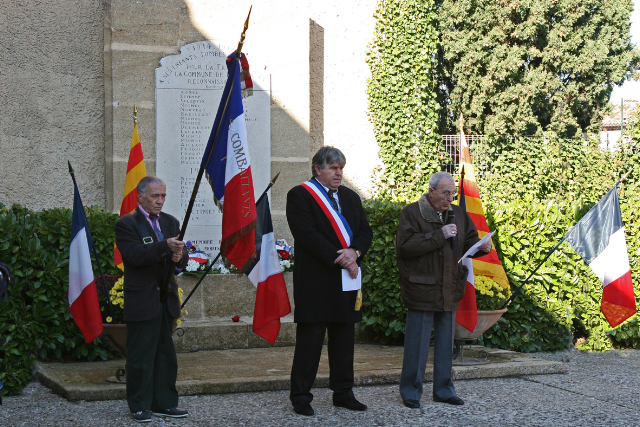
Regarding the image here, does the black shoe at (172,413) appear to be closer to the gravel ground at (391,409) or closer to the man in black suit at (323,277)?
the gravel ground at (391,409)

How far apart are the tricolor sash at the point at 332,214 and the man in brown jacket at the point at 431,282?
0.45m

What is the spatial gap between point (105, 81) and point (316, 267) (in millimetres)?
4890

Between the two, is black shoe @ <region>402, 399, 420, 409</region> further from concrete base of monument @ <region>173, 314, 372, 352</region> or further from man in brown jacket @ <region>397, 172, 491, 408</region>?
concrete base of monument @ <region>173, 314, 372, 352</region>

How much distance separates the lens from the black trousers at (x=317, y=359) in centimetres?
463

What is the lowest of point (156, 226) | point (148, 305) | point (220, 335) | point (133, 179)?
point (220, 335)

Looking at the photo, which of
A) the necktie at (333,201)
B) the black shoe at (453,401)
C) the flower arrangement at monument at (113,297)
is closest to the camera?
the necktie at (333,201)

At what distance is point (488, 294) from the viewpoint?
21.0ft

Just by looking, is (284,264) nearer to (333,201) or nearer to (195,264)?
(195,264)

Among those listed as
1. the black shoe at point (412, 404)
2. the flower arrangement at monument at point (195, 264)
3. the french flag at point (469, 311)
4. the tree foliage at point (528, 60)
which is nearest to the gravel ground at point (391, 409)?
the black shoe at point (412, 404)

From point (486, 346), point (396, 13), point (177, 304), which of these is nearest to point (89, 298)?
point (177, 304)

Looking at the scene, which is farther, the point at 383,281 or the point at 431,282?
the point at 383,281

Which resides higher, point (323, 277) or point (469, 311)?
point (323, 277)

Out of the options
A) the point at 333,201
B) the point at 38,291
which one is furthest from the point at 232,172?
the point at 38,291

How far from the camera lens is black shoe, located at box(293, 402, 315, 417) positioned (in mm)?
4555
